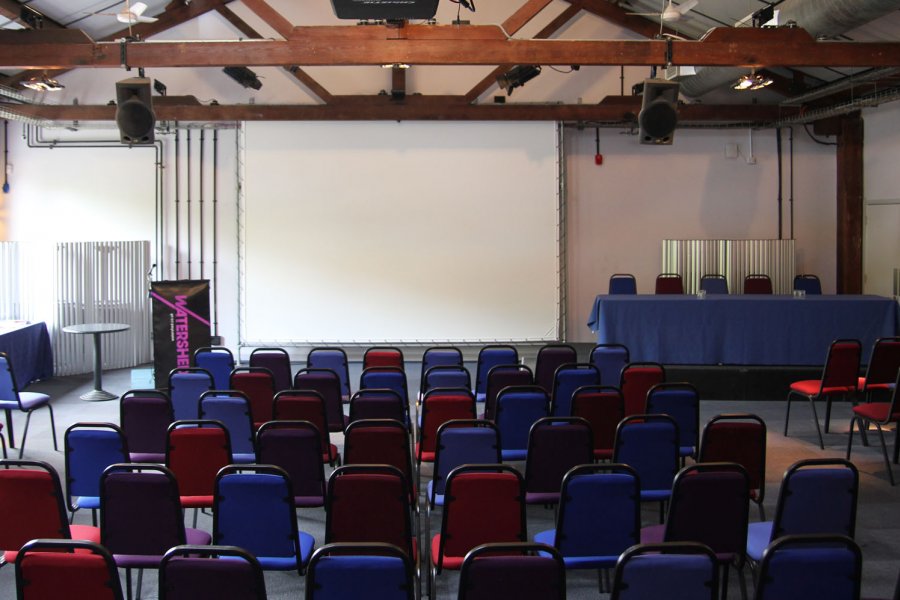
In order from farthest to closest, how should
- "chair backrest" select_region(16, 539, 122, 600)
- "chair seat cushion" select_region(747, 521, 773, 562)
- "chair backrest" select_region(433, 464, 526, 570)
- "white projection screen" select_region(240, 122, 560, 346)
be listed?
1. "white projection screen" select_region(240, 122, 560, 346)
2. "chair seat cushion" select_region(747, 521, 773, 562)
3. "chair backrest" select_region(433, 464, 526, 570)
4. "chair backrest" select_region(16, 539, 122, 600)

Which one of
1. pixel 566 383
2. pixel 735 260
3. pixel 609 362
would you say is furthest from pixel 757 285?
pixel 566 383

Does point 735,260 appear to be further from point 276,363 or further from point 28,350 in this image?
point 28,350

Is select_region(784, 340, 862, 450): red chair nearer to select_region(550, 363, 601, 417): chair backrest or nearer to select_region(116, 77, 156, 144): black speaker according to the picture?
select_region(550, 363, 601, 417): chair backrest

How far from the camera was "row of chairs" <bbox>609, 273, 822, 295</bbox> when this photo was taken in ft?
44.4

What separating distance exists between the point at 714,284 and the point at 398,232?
4916 millimetres

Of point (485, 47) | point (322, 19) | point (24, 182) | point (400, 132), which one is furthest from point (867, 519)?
point (24, 182)

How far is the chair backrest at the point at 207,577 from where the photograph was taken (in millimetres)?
3260

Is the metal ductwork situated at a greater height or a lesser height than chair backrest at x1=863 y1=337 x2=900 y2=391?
greater

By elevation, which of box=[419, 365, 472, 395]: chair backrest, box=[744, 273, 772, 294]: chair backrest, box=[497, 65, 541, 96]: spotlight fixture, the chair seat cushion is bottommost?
the chair seat cushion

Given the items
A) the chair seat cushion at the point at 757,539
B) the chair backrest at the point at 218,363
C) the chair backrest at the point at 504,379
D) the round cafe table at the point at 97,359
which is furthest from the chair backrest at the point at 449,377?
the round cafe table at the point at 97,359

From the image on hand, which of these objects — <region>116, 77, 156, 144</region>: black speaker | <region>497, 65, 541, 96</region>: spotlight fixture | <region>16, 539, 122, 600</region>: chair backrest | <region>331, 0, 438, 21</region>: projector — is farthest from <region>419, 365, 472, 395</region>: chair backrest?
<region>497, 65, 541, 96</region>: spotlight fixture

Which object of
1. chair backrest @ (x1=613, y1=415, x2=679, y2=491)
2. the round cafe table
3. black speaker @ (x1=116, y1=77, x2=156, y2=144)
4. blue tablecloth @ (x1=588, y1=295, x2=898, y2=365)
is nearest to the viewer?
chair backrest @ (x1=613, y1=415, x2=679, y2=491)

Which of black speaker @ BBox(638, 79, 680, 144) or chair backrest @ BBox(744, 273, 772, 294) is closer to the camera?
black speaker @ BBox(638, 79, 680, 144)

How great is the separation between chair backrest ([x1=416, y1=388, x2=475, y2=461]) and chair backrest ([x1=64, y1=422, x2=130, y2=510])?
2022 mm
